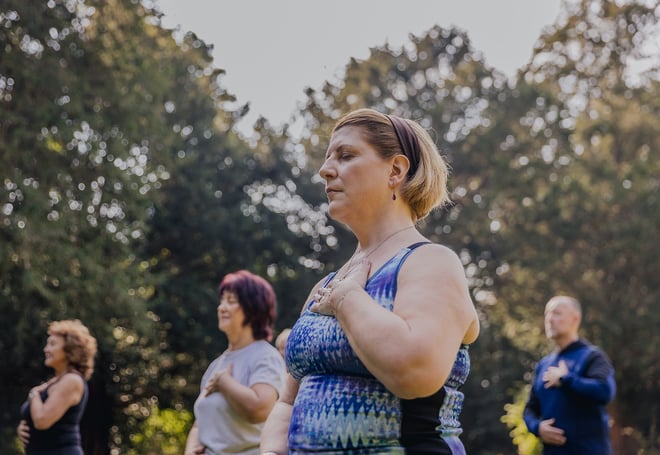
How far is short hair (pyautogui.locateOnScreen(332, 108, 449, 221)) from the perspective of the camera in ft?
7.23

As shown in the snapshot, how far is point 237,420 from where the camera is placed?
14.9 ft

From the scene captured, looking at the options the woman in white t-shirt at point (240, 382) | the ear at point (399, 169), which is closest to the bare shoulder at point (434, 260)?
the ear at point (399, 169)

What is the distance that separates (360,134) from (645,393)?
23044 mm

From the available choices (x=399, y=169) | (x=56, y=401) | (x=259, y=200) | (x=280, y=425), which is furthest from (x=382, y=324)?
(x=259, y=200)

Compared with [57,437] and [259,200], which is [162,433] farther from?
[57,437]

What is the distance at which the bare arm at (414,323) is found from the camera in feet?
6.11

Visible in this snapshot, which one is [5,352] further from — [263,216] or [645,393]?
[645,393]

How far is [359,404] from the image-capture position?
78.6 inches

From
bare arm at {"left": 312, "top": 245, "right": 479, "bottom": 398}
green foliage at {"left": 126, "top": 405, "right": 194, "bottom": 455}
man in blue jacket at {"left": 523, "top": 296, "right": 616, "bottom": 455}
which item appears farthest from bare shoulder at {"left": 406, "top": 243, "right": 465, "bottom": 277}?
green foliage at {"left": 126, "top": 405, "right": 194, "bottom": 455}

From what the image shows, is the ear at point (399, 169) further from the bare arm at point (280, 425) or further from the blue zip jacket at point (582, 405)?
the blue zip jacket at point (582, 405)

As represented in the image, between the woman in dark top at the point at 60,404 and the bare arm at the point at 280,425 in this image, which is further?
the woman in dark top at the point at 60,404

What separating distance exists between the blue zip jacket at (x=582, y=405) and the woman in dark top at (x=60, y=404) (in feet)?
9.65

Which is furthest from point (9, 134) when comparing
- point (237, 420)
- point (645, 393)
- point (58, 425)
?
point (645, 393)

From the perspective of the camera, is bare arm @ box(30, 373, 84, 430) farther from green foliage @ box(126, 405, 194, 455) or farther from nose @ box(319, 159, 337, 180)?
green foliage @ box(126, 405, 194, 455)
